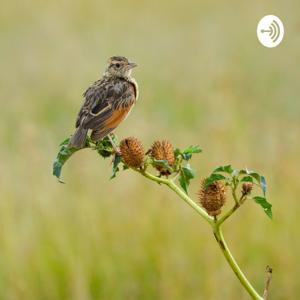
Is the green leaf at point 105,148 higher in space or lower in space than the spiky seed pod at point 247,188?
higher

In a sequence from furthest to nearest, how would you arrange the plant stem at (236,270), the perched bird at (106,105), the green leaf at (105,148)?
the perched bird at (106,105), the green leaf at (105,148), the plant stem at (236,270)

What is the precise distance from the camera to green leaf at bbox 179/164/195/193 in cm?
269

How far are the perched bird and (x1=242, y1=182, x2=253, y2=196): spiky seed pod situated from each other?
689 mm

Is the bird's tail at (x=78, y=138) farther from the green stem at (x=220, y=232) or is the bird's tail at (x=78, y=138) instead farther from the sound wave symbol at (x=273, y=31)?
the sound wave symbol at (x=273, y=31)

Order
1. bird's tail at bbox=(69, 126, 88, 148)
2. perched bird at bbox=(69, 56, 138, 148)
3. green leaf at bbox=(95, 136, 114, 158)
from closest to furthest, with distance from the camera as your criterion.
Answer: bird's tail at bbox=(69, 126, 88, 148), green leaf at bbox=(95, 136, 114, 158), perched bird at bbox=(69, 56, 138, 148)


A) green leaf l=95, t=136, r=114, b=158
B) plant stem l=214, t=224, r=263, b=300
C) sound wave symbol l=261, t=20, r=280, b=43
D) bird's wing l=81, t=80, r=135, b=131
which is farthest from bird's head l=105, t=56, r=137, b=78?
plant stem l=214, t=224, r=263, b=300

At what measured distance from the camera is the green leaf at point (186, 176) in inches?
106

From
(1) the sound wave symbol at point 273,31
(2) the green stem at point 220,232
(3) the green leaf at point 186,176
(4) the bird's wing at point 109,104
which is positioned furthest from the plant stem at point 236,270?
(1) the sound wave symbol at point 273,31

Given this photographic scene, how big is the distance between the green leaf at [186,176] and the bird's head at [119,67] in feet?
4.95

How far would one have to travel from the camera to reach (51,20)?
21156 mm

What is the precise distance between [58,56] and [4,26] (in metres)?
5.07

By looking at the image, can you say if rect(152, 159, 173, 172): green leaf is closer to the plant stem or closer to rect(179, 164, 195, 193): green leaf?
rect(179, 164, 195, 193): green leaf

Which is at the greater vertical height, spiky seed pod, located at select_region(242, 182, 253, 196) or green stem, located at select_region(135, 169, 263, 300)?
spiky seed pod, located at select_region(242, 182, 253, 196)

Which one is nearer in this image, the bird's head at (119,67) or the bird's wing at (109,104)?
the bird's wing at (109,104)
